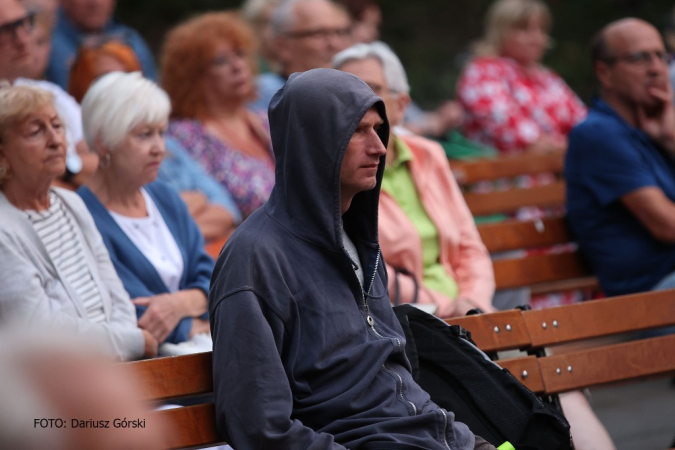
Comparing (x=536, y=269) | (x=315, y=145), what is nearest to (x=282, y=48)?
(x=536, y=269)

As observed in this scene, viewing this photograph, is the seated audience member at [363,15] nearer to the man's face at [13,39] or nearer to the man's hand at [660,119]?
the man's hand at [660,119]

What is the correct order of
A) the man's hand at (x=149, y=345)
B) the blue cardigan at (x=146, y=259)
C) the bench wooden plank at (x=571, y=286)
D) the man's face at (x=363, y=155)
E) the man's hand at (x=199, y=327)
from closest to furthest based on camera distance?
the man's face at (x=363, y=155)
the man's hand at (x=149, y=345)
the blue cardigan at (x=146, y=259)
the man's hand at (x=199, y=327)
the bench wooden plank at (x=571, y=286)

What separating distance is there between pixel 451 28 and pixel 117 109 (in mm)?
8128

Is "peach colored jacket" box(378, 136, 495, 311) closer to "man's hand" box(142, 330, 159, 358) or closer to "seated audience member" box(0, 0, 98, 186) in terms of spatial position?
"man's hand" box(142, 330, 159, 358)

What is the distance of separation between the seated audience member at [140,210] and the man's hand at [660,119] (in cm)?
222

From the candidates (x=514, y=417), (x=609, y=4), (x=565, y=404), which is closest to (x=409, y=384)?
(x=514, y=417)

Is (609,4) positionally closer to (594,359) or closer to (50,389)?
(594,359)

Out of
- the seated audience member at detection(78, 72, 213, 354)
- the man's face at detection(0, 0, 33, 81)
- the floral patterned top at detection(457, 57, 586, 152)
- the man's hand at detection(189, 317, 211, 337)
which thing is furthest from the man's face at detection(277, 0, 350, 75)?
the man's hand at detection(189, 317, 211, 337)

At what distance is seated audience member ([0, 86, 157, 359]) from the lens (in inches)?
114

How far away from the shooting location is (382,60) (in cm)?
432

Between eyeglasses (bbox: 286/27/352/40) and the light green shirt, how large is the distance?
1.34m

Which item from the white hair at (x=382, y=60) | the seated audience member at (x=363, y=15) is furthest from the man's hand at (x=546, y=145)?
the white hair at (x=382, y=60)

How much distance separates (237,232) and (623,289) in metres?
2.52

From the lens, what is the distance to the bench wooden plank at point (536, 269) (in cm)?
446
